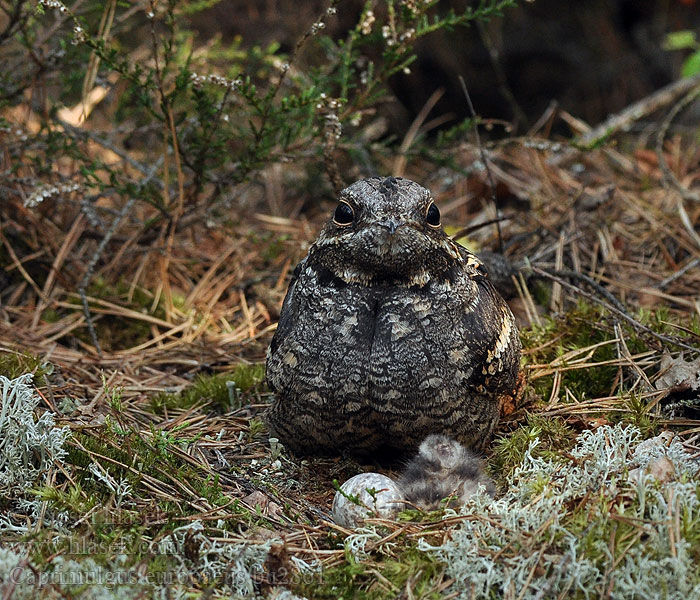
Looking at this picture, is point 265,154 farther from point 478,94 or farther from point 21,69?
point 478,94

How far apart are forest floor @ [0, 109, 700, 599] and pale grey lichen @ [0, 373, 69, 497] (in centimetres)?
5

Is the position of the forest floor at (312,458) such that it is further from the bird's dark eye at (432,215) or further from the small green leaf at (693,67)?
the bird's dark eye at (432,215)

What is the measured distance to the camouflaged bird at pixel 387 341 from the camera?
3037mm

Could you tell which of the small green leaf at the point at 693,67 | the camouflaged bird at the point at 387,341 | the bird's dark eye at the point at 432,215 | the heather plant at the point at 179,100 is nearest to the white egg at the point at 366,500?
the camouflaged bird at the point at 387,341

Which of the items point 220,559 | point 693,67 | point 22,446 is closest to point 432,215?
point 220,559

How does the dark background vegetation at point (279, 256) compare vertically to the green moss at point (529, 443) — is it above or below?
above

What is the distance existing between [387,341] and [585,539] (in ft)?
3.56

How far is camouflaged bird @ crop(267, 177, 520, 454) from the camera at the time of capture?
9.96 ft

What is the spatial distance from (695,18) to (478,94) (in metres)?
2.25

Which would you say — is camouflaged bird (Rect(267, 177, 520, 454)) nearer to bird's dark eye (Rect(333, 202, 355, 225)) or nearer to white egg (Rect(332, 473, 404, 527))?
bird's dark eye (Rect(333, 202, 355, 225))

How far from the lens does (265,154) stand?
172 inches

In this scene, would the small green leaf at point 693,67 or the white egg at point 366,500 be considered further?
the small green leaf at point 693,67

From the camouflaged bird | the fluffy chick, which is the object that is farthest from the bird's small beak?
the fluffy chick

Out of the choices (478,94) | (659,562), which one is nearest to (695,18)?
(478,94)
